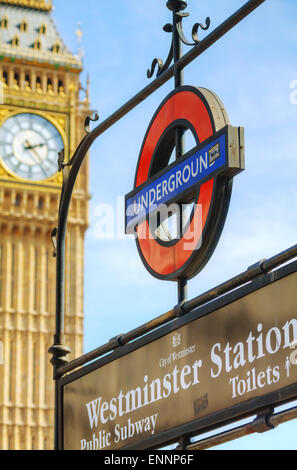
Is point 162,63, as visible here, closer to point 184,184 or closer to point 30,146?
point 184,184

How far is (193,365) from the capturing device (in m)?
5.29

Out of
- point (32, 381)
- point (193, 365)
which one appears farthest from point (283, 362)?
point (32, 381)

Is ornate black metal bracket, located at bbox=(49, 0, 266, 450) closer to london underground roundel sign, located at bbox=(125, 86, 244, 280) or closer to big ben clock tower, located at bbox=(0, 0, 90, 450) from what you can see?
london underground roundel sign, located at bbox=(125, 86, 244, 280)

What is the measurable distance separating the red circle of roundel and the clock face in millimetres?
46211

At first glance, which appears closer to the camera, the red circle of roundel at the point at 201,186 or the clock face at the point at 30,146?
the red circle of roundel at the point at 201,186

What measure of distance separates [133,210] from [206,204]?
0.76 metres

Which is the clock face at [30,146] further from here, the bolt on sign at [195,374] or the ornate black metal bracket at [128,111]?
the bolt on sign at [195,374]

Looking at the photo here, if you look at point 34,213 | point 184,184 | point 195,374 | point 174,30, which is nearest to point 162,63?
point 174,30

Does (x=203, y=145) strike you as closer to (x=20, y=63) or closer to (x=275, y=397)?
(x=275, y=397)

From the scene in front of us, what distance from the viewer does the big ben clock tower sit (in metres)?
52.1

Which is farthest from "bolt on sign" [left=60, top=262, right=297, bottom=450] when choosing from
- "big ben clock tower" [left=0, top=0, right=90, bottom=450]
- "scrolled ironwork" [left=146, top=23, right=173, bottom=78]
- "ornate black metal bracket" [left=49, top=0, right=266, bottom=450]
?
"big ben clock tower" [left=0, top=0, right=90, bottom=450]

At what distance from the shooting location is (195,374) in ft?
17.3

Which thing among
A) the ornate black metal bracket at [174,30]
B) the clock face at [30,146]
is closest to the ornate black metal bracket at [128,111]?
the ornate black metal bracket at [174,30]

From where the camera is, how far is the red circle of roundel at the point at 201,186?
5660 mm
